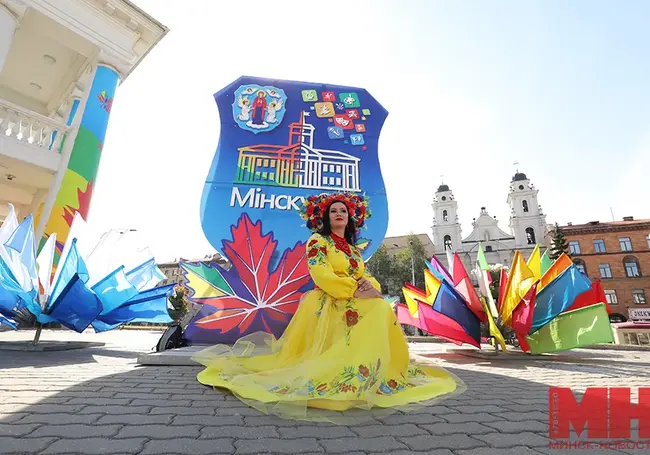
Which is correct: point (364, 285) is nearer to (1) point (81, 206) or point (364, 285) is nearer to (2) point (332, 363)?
(2) point (332, 363)

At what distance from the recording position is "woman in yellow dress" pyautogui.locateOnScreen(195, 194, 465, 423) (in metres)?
2.11

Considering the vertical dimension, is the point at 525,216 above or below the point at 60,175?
above

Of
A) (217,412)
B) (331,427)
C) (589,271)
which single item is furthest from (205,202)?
(589,271)

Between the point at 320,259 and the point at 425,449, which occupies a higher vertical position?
the point at 320,259

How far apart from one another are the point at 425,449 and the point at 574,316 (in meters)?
4.82

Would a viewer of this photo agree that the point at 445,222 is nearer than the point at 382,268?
No

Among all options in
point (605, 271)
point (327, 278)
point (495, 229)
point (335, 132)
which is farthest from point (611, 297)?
point (327, 278)

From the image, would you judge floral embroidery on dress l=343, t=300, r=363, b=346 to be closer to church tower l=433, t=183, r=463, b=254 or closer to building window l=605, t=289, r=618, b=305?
building window l=605, t=289, r=618, b=305

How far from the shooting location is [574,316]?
4.89 meters

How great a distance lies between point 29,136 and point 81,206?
7.80 feet

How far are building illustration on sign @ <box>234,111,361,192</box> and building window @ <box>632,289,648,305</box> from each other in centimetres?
3813

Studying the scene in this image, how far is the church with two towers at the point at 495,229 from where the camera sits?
42.0 metres

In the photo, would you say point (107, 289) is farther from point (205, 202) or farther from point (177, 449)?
point (177, 449)

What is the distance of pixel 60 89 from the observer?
39.9 ft
